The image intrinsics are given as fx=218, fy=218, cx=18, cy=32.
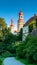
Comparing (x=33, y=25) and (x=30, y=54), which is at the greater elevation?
(x=33, y=25)

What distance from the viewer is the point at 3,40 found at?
151 feet

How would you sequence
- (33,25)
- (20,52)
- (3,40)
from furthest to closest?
(3,40) → (33,25) → (20,52)

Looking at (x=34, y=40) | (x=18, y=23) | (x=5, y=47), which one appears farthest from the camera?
(x=18, y=23)

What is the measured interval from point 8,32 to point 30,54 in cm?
2975

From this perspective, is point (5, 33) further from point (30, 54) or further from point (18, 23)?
point (18, 23)

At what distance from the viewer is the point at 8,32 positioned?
48.1m

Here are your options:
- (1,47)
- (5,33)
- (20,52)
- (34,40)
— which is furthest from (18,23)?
(34,40)

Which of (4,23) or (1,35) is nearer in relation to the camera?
(1,35)

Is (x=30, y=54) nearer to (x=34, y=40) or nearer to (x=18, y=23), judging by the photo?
(x=34, y=40)

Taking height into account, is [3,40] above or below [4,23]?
below

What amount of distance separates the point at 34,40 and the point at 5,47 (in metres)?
23.5

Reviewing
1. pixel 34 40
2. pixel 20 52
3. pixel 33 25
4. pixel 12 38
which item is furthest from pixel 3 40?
pixel 34 40

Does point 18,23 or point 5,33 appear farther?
point 18,23

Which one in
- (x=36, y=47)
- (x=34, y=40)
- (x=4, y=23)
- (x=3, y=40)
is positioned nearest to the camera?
(x=36, y=47)
